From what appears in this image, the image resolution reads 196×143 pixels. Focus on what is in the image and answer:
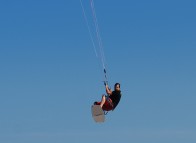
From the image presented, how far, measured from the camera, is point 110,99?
5522 centimetres

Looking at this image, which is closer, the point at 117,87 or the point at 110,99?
the point at 110,99

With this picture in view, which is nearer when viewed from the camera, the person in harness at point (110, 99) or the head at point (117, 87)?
the person in harness at point (110, 99)

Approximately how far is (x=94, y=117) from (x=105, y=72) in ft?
9.93

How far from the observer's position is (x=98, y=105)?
54.4m

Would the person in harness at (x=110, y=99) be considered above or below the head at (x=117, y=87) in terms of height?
below

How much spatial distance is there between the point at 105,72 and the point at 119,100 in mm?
2534

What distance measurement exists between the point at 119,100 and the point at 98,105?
1.78 metres

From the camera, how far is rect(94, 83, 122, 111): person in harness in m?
55.0

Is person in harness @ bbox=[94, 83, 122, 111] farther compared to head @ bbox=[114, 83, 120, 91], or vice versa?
head @ bbox=[114, 83, 120, 91]

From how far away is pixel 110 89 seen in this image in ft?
182

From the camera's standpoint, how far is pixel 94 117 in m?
54.3

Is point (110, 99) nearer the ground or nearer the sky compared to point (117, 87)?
nearer the ground

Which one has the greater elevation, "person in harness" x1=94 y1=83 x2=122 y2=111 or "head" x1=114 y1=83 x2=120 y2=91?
"head" x1=114 y1=83 x2=120 y2=91

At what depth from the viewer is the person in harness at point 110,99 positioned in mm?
54969
